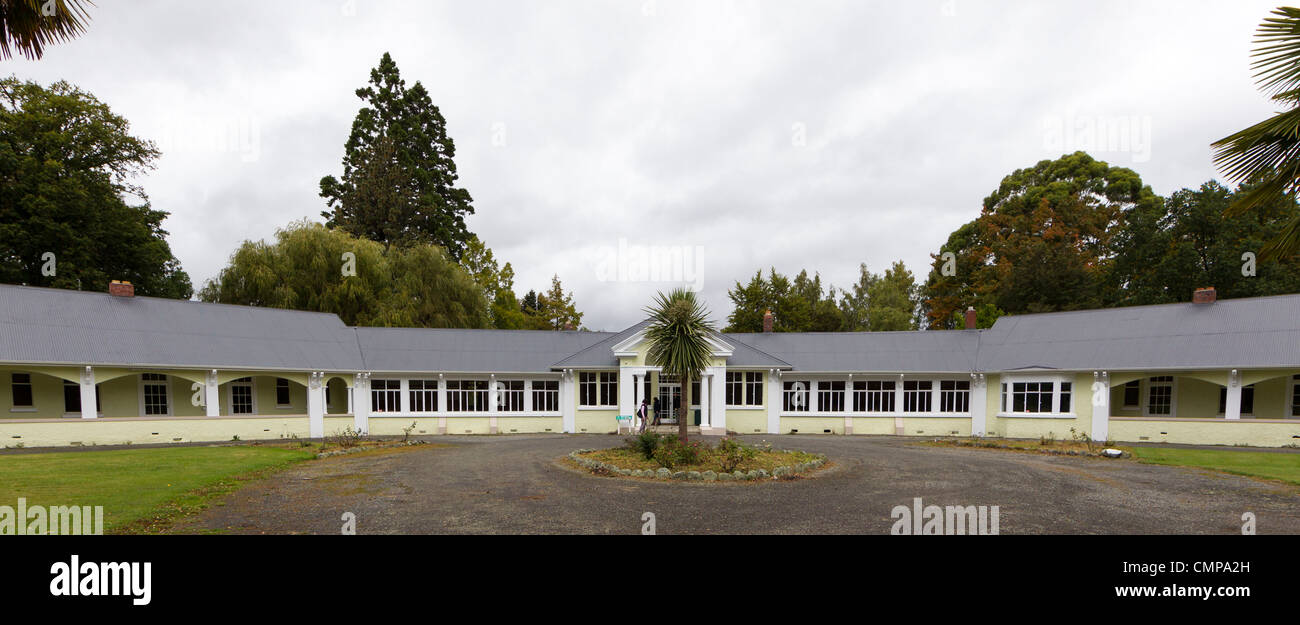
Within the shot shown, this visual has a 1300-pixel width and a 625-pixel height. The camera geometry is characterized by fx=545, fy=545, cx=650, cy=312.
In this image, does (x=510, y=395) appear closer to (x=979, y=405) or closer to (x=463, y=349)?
(x=463, y=349)

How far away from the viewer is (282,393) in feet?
85.3

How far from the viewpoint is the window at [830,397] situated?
2702 centimetres

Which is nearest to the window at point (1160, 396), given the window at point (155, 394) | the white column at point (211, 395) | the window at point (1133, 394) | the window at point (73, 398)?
the window at point (1133, 394)

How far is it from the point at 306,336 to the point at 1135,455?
109 feet

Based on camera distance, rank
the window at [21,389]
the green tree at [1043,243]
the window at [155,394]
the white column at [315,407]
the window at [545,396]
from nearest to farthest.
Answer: the window at [21,389] < the window at [155,394] < the white column at [315,407] < the window at [545,396] < the green tree at [1043,243]

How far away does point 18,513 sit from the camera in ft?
27.7

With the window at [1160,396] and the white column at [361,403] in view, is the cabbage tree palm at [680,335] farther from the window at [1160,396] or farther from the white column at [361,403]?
the window at [1160,396]

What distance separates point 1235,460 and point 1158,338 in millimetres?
8617

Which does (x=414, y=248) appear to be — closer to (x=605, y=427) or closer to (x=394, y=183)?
(x=394, y=183)

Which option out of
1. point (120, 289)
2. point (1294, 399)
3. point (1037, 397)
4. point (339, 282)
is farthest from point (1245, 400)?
point (120, 289)

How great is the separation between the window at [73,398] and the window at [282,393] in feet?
19.4

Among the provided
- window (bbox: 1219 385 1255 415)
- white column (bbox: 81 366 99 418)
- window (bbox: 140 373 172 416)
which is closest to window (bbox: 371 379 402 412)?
window (bbox: 140 373 172 416)

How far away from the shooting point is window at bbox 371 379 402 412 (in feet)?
85.7
